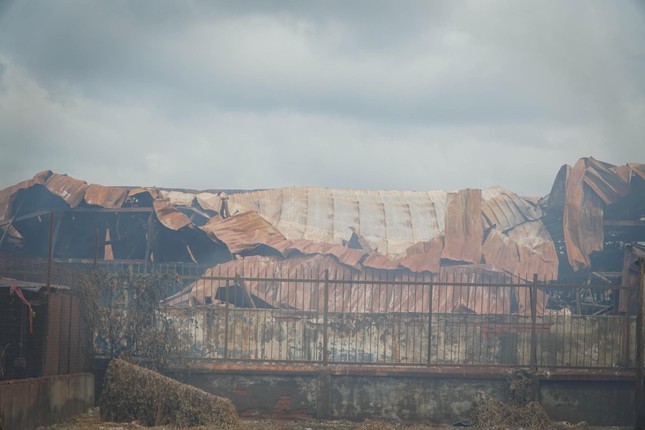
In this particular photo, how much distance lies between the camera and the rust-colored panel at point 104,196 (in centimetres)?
2141

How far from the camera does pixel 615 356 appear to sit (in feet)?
50.4

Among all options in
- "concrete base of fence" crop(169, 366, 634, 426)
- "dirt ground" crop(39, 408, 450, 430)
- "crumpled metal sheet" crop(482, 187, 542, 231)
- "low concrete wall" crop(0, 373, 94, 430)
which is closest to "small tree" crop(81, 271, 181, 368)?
"concrete base of fence" crop(169, 366, 634, 426)

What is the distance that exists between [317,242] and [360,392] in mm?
8981

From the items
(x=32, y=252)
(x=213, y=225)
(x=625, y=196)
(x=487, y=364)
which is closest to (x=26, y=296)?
(x=487, y=364)

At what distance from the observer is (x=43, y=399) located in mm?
11977

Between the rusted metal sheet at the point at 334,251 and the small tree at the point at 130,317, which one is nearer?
the small tree at the point at 130,317

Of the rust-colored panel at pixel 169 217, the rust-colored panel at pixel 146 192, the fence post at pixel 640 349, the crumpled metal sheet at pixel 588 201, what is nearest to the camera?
the fence post at pixel 640 349

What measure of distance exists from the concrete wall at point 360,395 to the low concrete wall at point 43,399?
1.65 m

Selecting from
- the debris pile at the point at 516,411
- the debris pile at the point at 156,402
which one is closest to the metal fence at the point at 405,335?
the debris pile at the point at 516,411

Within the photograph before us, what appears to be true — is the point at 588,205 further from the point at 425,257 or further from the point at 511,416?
the point at 511,416

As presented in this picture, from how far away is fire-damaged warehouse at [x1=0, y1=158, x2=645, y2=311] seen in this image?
2066 cm

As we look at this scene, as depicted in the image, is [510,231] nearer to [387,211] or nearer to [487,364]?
[387,211]

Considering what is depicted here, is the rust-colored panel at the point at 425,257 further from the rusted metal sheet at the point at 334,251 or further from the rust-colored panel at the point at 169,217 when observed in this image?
the rust-colored panel at the point at 169,217

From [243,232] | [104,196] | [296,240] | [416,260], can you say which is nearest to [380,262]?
[416,260]
